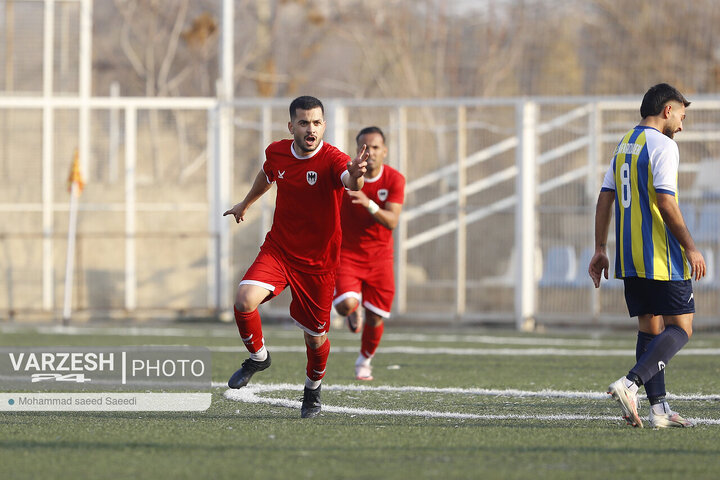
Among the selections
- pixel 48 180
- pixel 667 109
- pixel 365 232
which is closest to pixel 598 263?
pixel 667 109

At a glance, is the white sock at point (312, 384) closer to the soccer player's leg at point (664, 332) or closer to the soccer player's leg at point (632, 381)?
the soccer player's leg at point (632, 381)

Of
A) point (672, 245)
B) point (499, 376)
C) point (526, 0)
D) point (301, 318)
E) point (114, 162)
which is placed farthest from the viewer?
point (526, 0)

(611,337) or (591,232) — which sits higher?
(591,232)

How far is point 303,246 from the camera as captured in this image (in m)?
7.29

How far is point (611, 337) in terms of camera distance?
1488cm

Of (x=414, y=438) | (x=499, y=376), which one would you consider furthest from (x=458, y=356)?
(x=414, y=438)

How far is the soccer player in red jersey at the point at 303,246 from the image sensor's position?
716 cm

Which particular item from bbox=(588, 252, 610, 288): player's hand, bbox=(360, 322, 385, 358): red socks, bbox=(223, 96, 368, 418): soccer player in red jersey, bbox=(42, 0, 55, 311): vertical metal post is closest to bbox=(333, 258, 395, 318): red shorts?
bbox=(360, 322, 385, 358): red socks

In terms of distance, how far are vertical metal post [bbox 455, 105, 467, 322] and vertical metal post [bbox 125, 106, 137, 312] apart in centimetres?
476

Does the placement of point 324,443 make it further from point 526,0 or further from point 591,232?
point 526,0

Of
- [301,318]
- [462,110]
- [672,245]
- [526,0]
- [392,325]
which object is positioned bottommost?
[392,325]

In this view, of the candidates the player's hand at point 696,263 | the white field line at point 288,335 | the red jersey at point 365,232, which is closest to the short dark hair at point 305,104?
the player's hand at point 696,263

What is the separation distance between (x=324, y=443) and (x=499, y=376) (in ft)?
13.3

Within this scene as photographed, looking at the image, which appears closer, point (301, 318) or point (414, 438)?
point (414, 438)
